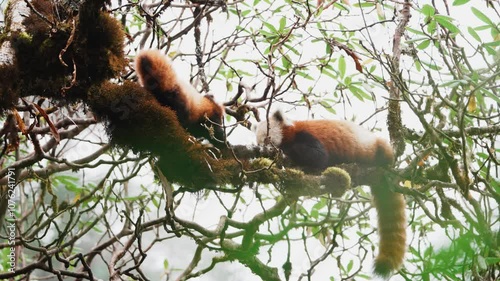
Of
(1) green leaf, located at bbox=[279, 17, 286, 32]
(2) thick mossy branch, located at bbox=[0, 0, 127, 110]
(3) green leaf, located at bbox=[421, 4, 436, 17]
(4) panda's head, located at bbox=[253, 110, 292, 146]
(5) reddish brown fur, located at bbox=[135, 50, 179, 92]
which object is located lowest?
(2) thick mossy branch, located at bbox=[0, 0, 127, 110]

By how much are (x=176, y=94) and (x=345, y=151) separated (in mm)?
1463

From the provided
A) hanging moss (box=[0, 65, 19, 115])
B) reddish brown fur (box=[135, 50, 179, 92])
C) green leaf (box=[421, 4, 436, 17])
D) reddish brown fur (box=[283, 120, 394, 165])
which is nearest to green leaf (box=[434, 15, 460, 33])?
green leaf (box=[421, 4, 436, 17])

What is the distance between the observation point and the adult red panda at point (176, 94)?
2.18 m

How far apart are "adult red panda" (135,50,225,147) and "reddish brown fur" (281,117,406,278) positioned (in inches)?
35.4

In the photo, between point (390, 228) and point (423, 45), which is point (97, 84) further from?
point (390, 228)

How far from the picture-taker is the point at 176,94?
2.31 metres

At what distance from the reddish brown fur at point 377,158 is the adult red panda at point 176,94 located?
0.90m

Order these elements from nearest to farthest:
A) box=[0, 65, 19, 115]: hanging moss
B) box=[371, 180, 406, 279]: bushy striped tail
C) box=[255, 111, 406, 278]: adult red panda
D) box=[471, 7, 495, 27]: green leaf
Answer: box=[0, 65, 19, 115]: hanging moss → box=[471, 7, 495, 27]: green leaf → box=[371, 180, 406, 279]: bushy striped tail → box=[255, 111, 406, 278]: adult red panda

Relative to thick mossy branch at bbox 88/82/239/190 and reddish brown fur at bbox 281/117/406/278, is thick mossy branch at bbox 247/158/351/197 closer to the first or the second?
thick mossy branch at bbox 88/82/239/190

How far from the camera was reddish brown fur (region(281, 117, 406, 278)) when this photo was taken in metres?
2.78

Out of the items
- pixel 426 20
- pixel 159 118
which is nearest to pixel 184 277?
pixel 159 118

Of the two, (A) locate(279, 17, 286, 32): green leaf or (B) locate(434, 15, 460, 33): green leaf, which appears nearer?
(B) locate(434, 15, 460, 33): green leaf

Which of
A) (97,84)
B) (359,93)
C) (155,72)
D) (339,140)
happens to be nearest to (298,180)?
(155,72)

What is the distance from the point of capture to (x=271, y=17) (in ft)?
10.8
